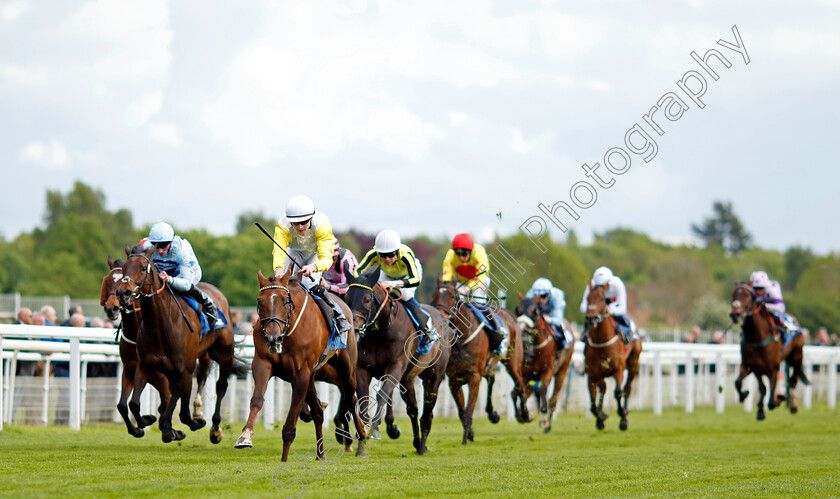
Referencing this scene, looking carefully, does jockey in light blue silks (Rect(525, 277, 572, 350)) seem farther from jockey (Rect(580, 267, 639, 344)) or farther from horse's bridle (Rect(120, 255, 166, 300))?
horse's bridle (Rect(120, 255, 166, 300))

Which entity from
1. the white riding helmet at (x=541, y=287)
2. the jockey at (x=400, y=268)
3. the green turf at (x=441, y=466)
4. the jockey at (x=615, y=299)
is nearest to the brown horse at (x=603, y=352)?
the jockey at (x=615, y=299)

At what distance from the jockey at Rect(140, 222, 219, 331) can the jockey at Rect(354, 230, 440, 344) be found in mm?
1669

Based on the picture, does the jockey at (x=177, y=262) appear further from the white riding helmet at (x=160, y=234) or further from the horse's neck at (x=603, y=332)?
the horse's neck at (x=603, y=332)

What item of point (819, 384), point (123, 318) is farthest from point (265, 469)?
point (819, 384)

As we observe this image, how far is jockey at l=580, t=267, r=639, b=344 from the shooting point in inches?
621

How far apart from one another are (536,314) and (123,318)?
6992 millimetres

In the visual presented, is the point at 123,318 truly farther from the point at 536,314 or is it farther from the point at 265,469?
the point at 536,314

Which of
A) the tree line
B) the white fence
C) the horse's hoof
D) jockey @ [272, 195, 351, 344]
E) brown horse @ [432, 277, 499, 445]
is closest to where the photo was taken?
jockey @ [272, 195, 351, 344]

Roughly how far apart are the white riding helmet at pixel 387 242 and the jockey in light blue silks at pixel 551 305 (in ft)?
16.6

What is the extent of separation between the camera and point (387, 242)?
1103 centimetres

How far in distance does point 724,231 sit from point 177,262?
360ft

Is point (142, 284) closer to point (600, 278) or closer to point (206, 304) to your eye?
point (206, 304)

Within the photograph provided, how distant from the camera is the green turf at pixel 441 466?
7.49 meters

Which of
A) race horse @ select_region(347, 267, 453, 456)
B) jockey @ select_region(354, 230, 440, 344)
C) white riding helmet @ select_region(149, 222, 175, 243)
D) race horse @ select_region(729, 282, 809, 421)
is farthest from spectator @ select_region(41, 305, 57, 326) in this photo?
race horse @ select_region(729, 282, 809, 421)
